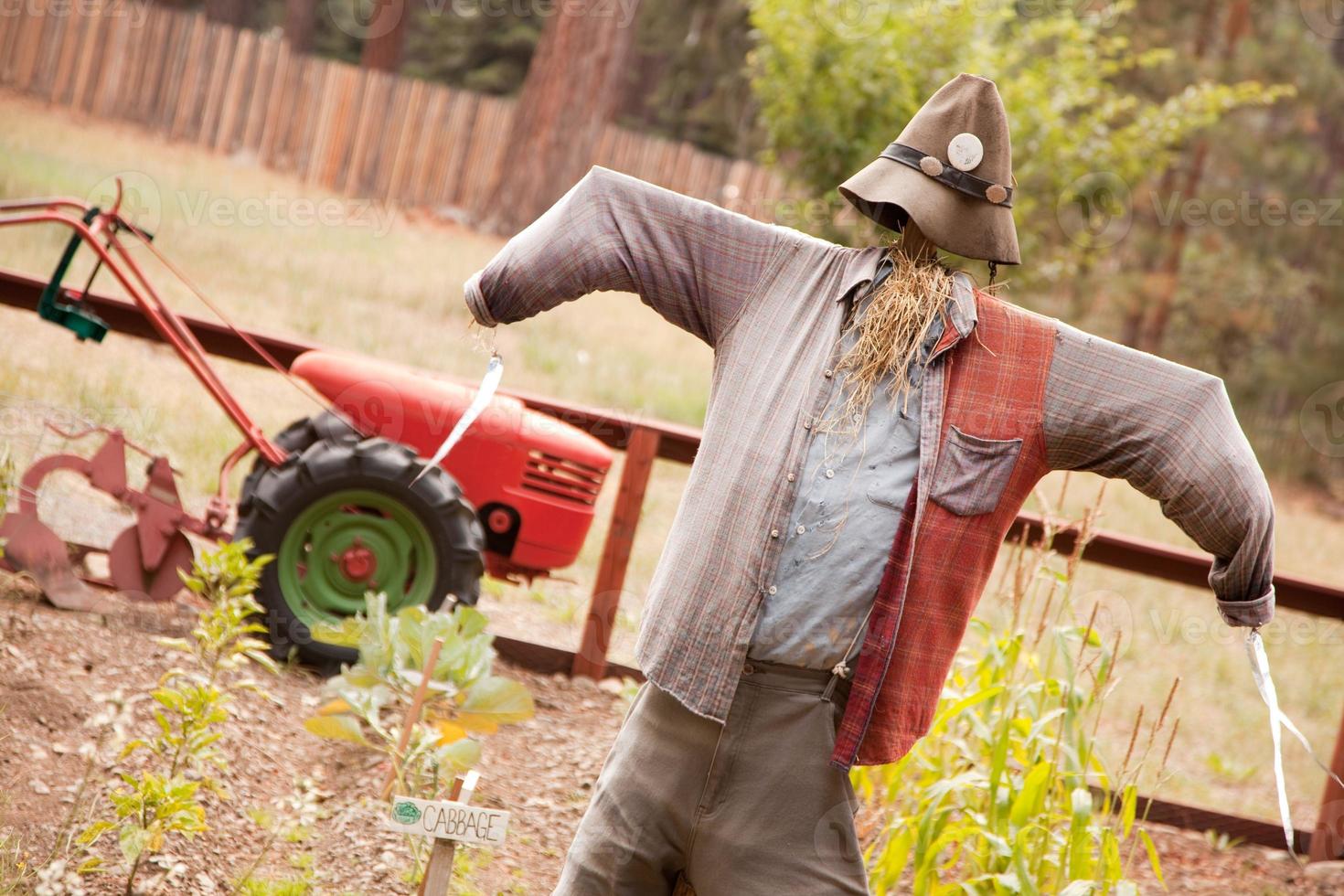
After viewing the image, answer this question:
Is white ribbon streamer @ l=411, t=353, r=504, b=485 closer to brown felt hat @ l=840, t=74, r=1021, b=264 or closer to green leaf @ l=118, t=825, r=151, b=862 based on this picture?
brown felt hat @ l=840, t=74, r=1021, b=264

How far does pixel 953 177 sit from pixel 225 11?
62.8 ft

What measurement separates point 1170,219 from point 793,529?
1561 centimetres

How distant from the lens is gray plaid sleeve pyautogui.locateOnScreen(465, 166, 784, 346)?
213cm

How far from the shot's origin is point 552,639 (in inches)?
213

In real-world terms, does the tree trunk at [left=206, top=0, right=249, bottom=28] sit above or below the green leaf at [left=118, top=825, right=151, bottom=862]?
above

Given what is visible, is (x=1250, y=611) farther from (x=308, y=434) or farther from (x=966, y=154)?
(x=308, y=434)

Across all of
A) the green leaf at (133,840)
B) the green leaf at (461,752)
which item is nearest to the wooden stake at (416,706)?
the green leaf at (461,752)

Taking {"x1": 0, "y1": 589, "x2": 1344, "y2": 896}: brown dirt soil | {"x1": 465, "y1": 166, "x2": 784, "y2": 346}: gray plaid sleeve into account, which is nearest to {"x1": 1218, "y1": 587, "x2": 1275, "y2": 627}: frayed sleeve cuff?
{"x1": 465, "y1": 166, "x2": 784, "y2": 346}: gray plaid sleeve

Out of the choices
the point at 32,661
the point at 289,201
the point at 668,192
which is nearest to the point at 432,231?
the point at 289,201

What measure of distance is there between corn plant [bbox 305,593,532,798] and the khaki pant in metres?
1.31

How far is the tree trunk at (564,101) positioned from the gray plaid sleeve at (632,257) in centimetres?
998

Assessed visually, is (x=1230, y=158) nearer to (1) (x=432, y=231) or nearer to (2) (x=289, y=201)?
(1) (x=432, y=231)

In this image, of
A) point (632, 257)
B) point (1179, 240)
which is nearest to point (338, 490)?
point (632, 257)

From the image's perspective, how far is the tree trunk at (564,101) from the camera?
11.6m
